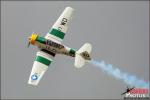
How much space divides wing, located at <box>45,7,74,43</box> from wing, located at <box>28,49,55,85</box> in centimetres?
226

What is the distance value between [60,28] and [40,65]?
18.4 feet

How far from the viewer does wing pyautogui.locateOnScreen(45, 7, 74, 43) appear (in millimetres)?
99875

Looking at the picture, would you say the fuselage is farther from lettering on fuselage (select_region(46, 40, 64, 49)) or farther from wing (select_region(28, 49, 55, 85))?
wing (select_region(28, 49, 55, 85))

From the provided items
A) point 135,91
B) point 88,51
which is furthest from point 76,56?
point 135,91

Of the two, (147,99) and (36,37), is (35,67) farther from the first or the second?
(147,99)


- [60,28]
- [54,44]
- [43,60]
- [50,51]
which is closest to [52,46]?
[54,44]

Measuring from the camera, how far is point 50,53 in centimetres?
9850

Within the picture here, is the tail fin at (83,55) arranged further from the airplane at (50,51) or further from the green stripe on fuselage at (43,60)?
the green stripe on fuselage at (43,60)

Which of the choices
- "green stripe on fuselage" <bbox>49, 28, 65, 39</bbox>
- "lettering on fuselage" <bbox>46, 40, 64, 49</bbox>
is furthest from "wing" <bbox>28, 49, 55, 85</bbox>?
"green stripe on fuselage" <bbox>49, 28, 65, 39</bbox>

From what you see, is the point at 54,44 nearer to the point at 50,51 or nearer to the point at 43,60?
the point at 50,51

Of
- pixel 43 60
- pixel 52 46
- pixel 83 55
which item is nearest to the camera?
pixel 83 55

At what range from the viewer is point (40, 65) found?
97.2 m

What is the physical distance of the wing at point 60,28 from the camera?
99.9 m

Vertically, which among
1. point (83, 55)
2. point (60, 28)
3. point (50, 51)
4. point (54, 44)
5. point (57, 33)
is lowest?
point (83, 55)
